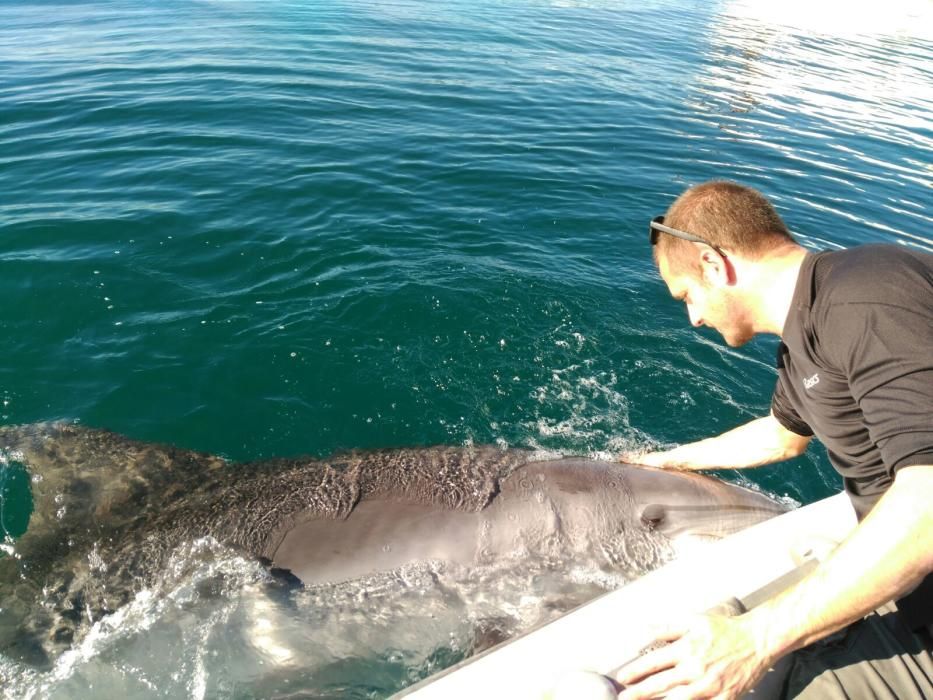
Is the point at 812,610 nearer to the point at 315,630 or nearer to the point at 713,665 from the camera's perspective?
the point at 713,665

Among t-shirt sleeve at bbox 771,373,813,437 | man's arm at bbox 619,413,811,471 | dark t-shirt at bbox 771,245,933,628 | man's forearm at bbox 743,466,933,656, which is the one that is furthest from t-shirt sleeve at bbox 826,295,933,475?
man's arm at bbox 619,413,811,471

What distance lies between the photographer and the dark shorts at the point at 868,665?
10.5 ft

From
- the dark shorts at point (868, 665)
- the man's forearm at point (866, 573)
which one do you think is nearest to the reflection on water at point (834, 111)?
the dark shorts at point (868, 665)

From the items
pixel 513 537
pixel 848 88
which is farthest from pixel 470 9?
pixel 513 537

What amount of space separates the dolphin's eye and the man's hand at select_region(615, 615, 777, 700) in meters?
1.88

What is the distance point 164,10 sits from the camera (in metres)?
28.7

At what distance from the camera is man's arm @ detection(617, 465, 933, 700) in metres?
2.54

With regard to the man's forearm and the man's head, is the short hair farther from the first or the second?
the man's forearm

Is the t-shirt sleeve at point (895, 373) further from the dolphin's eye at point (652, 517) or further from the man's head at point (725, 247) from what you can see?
the dolphin's eye at point (652, 517)

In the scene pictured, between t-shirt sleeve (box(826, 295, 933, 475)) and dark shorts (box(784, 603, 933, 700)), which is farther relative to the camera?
dark shorts (box(784, 603, 933, 700))

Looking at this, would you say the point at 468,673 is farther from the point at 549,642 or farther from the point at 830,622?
the point at 830,622

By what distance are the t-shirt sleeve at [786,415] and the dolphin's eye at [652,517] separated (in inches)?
40.4

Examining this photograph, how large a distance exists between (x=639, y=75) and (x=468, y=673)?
22.6 metres

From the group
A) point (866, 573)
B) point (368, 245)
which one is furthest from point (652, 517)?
point (368, 245)
